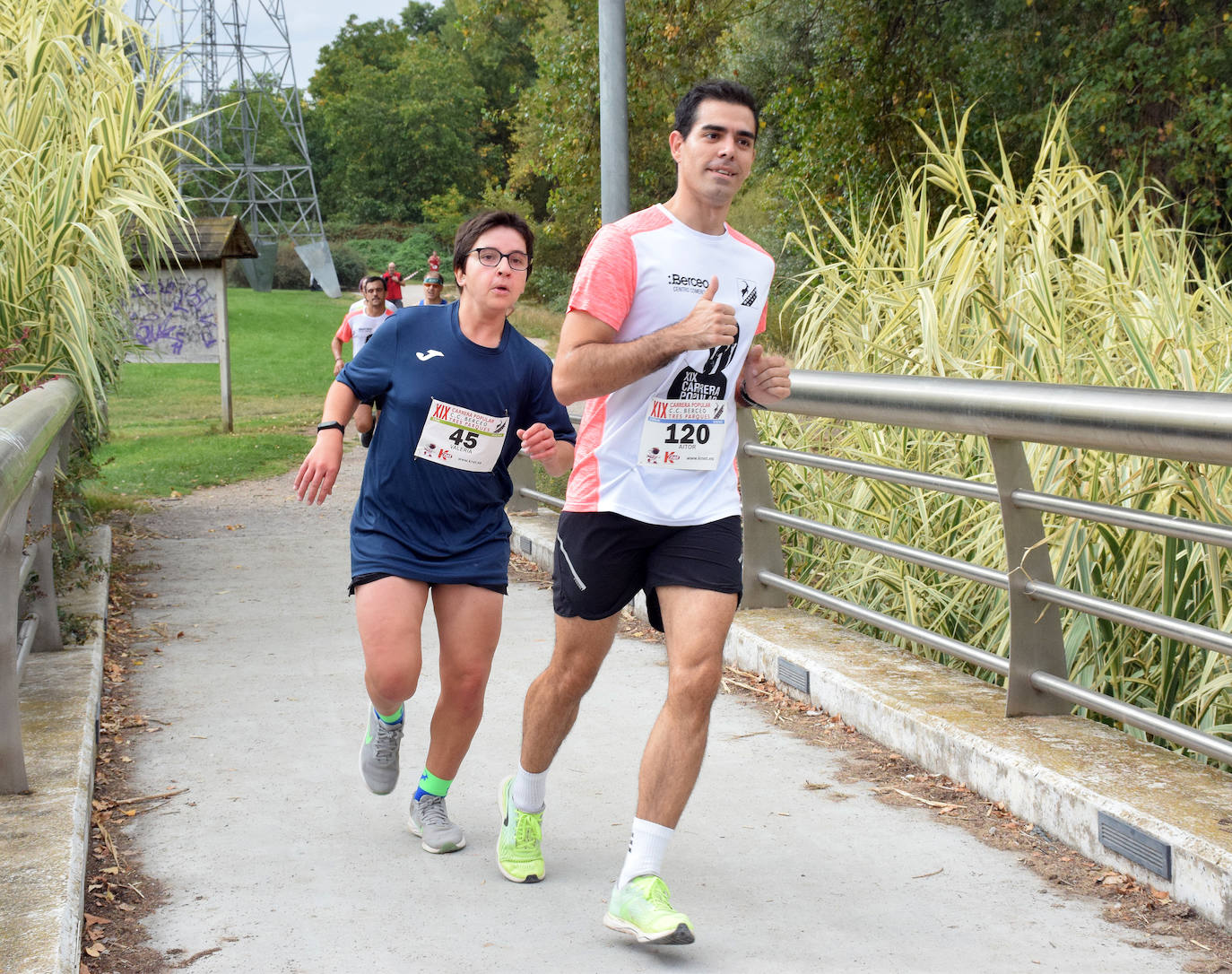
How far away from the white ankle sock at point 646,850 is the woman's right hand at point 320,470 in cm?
126

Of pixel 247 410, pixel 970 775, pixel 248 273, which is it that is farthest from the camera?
pixel 248 273

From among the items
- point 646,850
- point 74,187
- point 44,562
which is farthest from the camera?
point 74,187

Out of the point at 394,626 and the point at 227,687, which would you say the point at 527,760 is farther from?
the point at 227,687

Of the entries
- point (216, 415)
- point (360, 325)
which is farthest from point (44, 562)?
point (216, 415)

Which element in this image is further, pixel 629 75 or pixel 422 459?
pixel 629 75

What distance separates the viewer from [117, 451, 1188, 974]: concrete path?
136 inches

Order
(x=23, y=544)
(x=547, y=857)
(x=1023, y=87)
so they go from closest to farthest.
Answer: (x=547, y=857) → (x=23, y=544) → (x=1023, y=87)

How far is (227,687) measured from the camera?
6070 mm

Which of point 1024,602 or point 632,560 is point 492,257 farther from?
point 1024,602

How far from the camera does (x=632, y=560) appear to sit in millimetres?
3762

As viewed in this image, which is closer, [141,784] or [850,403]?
[141,784]

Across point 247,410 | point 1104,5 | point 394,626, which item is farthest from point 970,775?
point 247,410

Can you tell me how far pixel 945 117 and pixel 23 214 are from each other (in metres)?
13.3

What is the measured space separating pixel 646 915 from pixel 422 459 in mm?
1467
